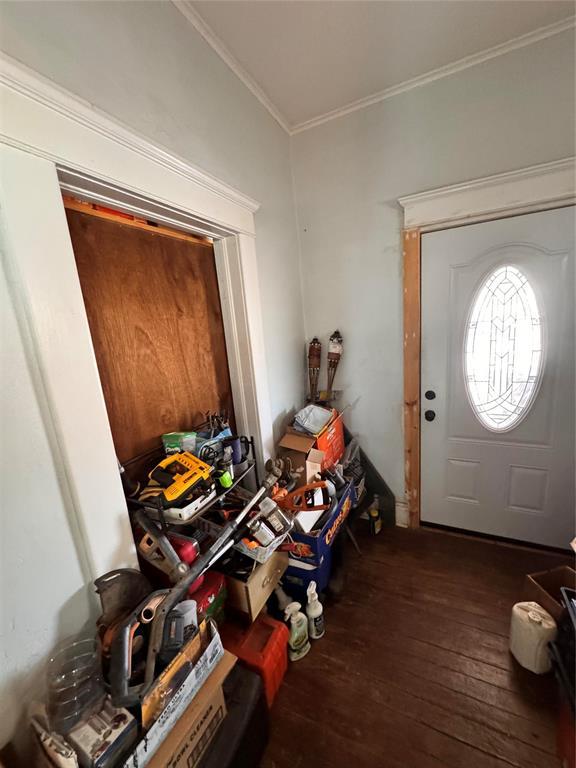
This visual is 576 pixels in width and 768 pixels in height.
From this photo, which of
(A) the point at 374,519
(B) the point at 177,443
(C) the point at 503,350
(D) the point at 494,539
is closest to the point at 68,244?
(B) the point at 177,443

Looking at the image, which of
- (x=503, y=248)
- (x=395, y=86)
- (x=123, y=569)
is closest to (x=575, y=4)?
(x=395, y=86)

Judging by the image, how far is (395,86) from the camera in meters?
1.64

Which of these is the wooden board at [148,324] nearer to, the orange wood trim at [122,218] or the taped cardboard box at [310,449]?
the orange wood trim at [122,218]

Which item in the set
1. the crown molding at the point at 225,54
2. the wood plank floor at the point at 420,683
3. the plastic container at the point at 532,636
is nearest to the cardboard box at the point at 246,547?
the wood plank floor at the point at 420,683

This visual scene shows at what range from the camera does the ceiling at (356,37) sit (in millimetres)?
1214

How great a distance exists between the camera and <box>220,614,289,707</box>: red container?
43.8 inches

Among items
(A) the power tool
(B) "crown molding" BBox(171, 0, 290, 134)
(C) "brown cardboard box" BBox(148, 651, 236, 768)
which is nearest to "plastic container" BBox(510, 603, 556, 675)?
(C) "brown cardboard box" BBox(148, 651, 236, 768)

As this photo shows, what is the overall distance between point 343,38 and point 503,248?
4.20 feet

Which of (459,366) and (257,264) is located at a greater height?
(257,264)

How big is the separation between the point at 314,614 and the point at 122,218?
6.21 feet

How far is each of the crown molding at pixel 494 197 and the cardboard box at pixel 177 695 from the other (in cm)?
219

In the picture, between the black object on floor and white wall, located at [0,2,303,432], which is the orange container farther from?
the black object on floor

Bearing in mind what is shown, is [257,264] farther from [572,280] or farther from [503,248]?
[572,280]

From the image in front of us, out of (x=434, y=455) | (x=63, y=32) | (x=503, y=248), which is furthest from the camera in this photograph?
(x=434, y=455)
